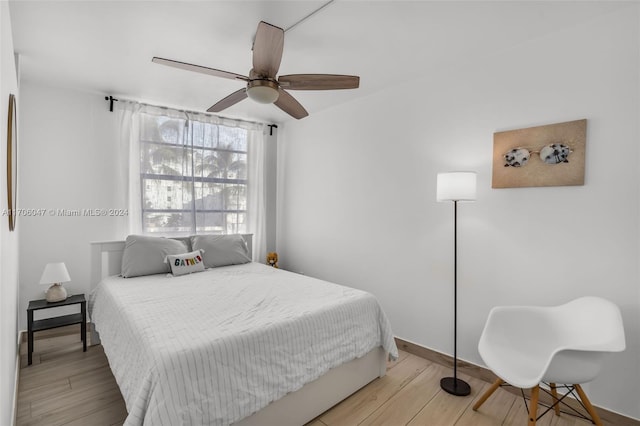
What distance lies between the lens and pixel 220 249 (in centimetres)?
352

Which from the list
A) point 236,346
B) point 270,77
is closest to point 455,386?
point 236,346

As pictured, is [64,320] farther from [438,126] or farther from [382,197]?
[438,126]

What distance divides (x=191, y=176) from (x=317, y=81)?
237 cm

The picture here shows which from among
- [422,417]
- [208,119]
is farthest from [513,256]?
[208,119]

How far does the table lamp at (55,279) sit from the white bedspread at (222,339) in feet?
0.96

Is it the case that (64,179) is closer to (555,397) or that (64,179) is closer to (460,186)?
(460,186)

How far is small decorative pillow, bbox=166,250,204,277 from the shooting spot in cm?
306

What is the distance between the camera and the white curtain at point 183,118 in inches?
138

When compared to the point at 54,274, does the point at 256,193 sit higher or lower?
higher

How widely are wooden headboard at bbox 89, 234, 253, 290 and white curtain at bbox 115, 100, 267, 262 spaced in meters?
0.43

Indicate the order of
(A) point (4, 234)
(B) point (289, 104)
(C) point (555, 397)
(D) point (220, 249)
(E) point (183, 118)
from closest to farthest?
1. (A) point (4, 234)
2. (C) point (555, 397)
3. (B) point (289, 104)
4. (D) point (220, 249)
5. (E) point (183, 118)

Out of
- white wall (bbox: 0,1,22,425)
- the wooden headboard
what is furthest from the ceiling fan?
the wooden headboard

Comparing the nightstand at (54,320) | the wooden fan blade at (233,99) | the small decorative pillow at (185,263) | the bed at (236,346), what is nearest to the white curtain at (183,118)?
the small decorative pillow at (185,263)

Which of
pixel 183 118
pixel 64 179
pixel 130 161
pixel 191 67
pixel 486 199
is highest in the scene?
pixel 183 118
